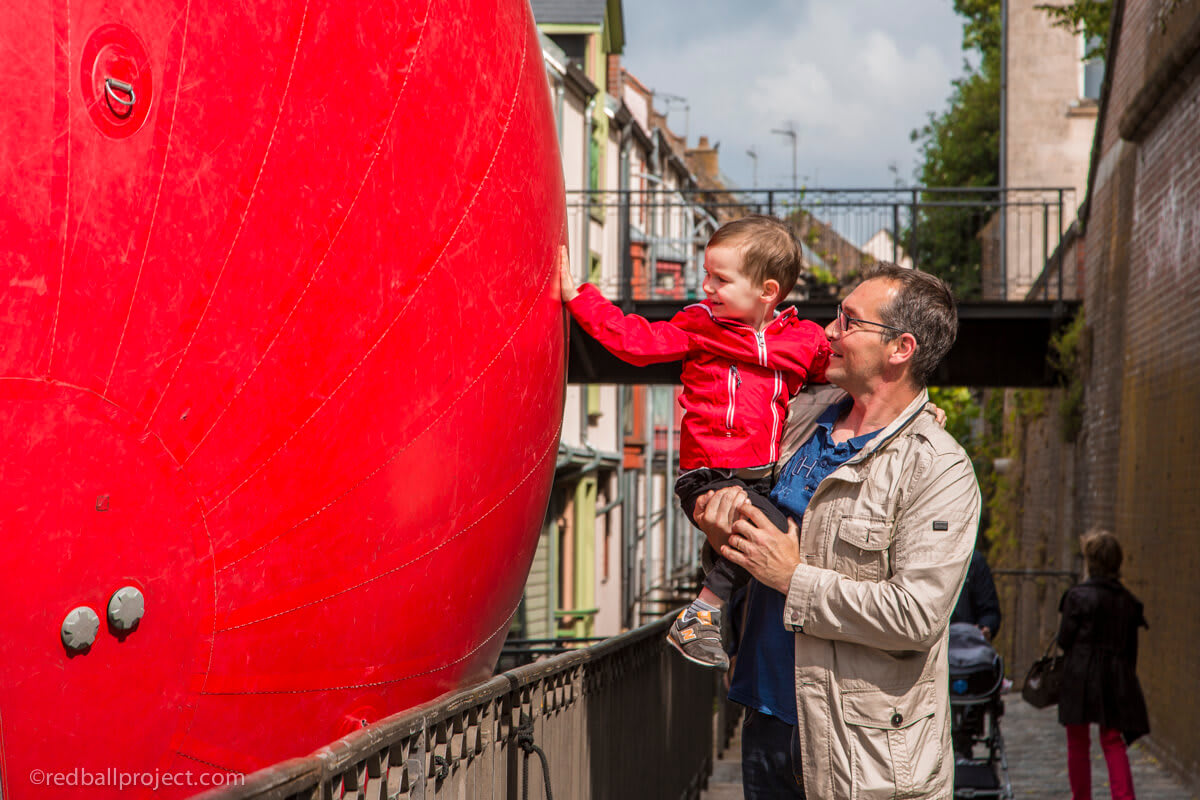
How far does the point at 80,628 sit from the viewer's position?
2.05m

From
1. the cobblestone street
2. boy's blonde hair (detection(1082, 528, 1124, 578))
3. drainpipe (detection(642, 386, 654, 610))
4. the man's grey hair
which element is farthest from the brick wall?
drainpipe (detection(642, 386, 654, 610))

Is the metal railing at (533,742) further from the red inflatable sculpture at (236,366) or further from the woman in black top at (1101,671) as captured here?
the woman in black top at (1101,671)

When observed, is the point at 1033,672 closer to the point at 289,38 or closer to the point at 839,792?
the point at 839,792

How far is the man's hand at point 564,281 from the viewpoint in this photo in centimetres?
307

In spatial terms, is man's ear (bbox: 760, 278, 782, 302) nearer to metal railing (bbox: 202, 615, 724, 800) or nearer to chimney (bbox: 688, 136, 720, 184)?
metal railing (bbox: 202, 615, 724, 800)

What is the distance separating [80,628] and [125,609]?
8 centimetres

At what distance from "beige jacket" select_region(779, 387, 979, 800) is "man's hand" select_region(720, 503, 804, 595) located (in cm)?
6

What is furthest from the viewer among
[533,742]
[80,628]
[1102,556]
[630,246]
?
[630,246]

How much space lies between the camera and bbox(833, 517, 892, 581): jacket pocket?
9.05 feet

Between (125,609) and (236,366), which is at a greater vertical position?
(236,366)

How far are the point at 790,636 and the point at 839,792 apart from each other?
0.44 meters

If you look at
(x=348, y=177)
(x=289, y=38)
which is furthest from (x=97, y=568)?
(x=289, y=38)

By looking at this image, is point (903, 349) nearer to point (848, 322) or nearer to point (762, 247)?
point (848, 322)

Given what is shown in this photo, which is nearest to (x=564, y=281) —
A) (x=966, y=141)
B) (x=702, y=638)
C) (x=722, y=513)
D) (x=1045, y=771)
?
(x=722, y=513)
